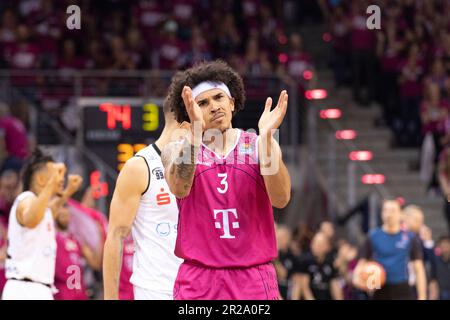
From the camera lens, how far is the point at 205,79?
6.46m

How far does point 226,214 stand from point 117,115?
777 centimetres

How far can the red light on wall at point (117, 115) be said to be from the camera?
1380 centimetres

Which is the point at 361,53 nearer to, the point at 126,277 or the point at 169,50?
the point at 169,50

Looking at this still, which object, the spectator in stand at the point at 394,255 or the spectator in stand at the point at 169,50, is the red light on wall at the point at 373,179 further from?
the spectator in stand at the point at 169,50

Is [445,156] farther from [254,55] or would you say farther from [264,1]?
[264,1]

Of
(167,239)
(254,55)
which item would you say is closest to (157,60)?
(254,55)

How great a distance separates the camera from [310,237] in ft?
52.7

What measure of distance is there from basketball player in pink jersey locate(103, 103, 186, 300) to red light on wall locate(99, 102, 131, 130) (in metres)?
5.90

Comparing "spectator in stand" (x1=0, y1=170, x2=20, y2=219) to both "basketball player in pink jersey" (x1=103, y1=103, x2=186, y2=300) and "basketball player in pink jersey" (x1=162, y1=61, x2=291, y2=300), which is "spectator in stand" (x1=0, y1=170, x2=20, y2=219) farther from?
"basketball player in pink jersey" (x1=162, y1=61, x2=291, y2=300)

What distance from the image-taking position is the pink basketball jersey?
20.3 ft

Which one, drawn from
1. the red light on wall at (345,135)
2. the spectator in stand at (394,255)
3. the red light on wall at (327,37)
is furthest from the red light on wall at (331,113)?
the spectator in stand at (394,255)

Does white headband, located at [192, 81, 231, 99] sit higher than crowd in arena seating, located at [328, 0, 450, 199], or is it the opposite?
crowd in arena seating, located at [328, 0, 450, 199]

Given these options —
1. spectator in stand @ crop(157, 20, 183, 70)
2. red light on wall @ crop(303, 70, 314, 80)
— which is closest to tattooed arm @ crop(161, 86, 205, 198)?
red light on wall @ crop(303, 70, 314, 80)
